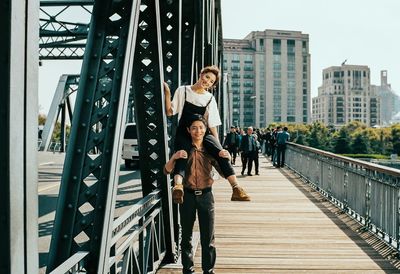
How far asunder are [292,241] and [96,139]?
515 centimetres

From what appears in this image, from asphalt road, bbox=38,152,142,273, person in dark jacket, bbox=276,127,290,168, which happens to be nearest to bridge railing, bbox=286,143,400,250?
asphalt road, bbox=38,152,142,273

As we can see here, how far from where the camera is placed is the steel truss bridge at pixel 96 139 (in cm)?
146

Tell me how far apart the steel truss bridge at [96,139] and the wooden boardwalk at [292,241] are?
3.80 ft

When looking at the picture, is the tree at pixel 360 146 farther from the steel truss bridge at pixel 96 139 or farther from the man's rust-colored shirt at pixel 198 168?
the man's rust-colored shirt at pixel 198 168

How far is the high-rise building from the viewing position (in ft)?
563

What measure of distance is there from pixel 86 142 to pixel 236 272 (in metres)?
3.41

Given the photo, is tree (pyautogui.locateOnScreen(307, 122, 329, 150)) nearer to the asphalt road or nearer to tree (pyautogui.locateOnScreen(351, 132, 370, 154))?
tree (pyautogui.locateOnScreen(351, 132, 370, 154))

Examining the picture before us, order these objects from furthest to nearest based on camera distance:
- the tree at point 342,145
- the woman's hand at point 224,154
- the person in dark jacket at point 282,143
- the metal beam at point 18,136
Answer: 1. the tree at point 342,145
2. the person in dark jacket at point 282,143
3. the woman's hand at point 224,154
4. the metal beam at point 18,136

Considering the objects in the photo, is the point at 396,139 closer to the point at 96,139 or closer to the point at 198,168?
the point at 198,168

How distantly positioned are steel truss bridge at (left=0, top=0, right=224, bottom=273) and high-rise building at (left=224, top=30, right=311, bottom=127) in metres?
164

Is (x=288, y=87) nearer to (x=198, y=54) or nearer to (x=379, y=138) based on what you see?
(x=379, y=138)

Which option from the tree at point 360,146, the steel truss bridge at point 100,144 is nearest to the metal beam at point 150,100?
the steel truss bridge at point 100,144

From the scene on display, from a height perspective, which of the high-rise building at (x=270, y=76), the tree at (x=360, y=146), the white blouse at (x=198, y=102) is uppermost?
the high-rise building at (x=270, y=76)

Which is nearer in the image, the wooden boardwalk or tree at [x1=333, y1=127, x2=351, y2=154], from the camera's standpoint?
the wooden boardwalk
